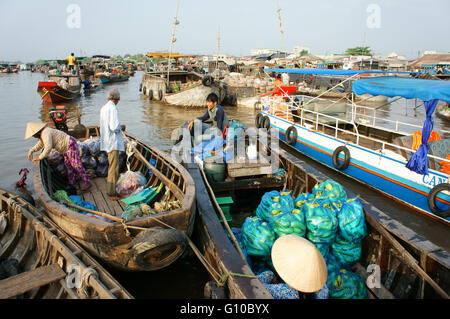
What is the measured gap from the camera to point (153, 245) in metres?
3.03

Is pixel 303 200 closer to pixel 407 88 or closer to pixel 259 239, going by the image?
pixel 259 239

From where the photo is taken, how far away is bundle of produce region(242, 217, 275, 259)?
11.8ft

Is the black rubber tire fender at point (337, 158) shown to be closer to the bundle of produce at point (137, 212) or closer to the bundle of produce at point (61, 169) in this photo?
the bundle of produce at point (137, 212)

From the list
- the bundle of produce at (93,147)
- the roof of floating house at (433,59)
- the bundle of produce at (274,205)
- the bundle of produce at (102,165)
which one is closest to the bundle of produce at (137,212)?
the bundle of produce at (274,205)

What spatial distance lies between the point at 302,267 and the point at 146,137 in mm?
11680

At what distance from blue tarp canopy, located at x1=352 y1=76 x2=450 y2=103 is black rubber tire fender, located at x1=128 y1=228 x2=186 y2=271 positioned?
504cm

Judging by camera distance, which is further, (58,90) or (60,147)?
(58,90)

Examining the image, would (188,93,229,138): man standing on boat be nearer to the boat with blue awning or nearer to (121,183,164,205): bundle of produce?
(121,183,164,205): bundle of produce

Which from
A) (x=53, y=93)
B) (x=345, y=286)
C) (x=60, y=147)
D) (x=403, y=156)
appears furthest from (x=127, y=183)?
(x=53, y=93)

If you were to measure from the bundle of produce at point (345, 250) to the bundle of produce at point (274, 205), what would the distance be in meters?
0.70

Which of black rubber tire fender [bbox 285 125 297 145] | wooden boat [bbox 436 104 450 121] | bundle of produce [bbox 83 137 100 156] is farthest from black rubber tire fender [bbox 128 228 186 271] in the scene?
wooden boat [bbox 436 104 450 121]

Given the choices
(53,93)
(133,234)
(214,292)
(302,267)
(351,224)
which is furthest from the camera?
(53,93)

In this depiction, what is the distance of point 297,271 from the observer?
2352mm
